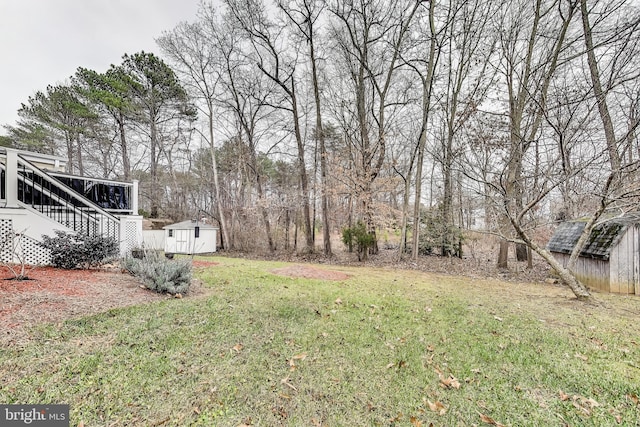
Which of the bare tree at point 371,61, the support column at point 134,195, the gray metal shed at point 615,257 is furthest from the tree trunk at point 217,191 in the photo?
the gray metal shed at point 615,257

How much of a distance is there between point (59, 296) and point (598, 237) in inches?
455

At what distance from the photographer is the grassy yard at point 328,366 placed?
2068 mm

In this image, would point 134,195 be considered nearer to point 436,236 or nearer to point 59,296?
point 59,296

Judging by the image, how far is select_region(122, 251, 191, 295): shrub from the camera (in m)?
4.59

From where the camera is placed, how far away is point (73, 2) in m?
9.38

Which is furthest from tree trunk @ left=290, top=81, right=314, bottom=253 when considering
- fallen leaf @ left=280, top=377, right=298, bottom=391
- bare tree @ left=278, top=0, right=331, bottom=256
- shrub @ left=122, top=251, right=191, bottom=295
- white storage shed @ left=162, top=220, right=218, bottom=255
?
fallen leaf @ left=280, top=377, right=298, bottom=391

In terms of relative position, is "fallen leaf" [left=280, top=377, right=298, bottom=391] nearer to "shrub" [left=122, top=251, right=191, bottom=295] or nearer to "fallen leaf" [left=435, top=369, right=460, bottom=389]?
"fallen leaf" [left=435, top=369, right=460, bottom=389]

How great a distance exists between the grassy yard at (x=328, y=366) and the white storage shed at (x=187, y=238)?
12017 millimetres

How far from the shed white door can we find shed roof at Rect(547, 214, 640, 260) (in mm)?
16905

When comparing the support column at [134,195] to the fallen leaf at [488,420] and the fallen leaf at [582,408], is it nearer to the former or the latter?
the fallen leaf at [488,420]

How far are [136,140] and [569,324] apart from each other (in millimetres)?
22976

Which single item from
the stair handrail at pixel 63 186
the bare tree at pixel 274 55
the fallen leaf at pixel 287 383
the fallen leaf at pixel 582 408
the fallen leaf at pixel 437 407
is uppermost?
the bare tree at pixel 274 55

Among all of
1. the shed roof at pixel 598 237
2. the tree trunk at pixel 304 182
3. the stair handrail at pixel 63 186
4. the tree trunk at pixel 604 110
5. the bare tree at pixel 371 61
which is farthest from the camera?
the tree trunk at pixel 304 182

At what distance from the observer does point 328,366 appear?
274 centimetres
